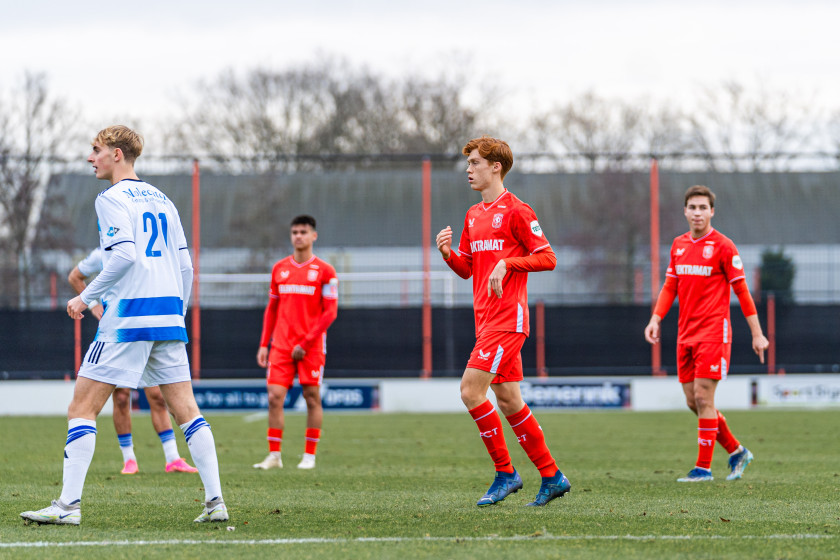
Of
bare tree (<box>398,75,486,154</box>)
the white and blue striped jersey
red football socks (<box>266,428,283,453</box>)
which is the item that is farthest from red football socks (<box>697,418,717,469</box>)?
bare tree (<box>398,75,486,154</box>)

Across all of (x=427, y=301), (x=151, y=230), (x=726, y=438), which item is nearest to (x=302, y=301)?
(x=726, y=438)

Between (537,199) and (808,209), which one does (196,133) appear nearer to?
(537,199)

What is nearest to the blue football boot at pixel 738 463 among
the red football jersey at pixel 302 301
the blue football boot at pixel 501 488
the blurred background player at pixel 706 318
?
the blurred background player at pixel 706 318

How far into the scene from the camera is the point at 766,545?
4.74 m

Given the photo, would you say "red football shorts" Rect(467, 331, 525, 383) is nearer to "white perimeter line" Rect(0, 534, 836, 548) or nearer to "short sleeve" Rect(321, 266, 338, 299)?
"white perimeter line" Rect(0, 534, 836, 548)

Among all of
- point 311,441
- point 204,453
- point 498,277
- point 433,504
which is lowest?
point 311,441

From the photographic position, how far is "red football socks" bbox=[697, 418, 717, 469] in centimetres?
795

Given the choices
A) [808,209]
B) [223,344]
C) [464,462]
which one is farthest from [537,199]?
[464,462]

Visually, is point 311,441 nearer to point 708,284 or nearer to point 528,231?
point 708,284

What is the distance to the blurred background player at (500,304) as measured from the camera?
6059 mm

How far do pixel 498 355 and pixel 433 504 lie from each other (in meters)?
1.06

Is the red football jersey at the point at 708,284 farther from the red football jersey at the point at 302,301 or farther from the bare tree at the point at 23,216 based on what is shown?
the bare tree at the point at 23,216

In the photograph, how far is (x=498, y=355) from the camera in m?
6.05

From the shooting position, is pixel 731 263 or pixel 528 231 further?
pixel 731 263
